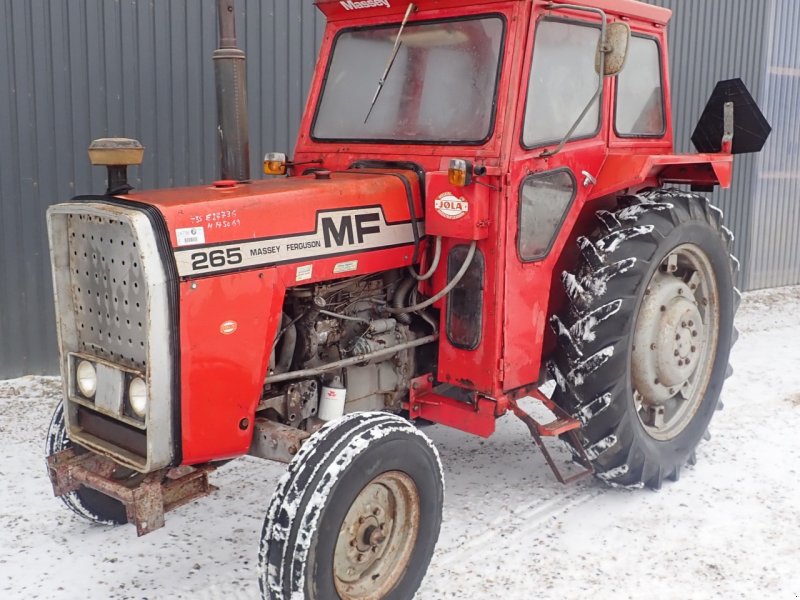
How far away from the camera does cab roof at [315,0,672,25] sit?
3.74 m

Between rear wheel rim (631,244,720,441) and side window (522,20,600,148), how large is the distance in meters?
0.91

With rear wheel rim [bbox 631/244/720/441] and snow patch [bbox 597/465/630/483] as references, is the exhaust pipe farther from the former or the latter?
snow patch [bbox 597/465/630/483]

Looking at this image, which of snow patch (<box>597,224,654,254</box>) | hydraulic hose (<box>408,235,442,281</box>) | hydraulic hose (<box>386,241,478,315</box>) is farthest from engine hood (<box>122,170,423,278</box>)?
snow patch (<box>597,224,654,254</box>)

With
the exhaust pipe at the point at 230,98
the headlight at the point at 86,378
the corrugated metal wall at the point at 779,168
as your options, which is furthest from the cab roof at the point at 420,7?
the corrugated metal wall at the point at 779,168

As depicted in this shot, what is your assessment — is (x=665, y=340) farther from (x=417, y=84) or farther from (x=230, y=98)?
(x=230, y=98)

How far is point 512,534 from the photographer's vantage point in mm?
3725

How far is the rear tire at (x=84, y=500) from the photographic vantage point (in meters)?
3.52

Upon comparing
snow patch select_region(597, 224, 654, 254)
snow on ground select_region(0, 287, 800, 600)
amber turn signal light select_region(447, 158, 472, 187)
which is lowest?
snow on ground select_region(0, 287, 800, 600)

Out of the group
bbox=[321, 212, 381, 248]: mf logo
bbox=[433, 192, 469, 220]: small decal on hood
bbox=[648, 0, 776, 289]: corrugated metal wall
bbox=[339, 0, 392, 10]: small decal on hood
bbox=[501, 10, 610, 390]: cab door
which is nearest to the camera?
bbox=[321, 212, 381, 248]: mf logo

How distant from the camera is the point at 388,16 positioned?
395 centimetres

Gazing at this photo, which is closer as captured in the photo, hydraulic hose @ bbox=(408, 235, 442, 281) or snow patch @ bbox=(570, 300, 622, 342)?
hydraulic hose @ bbox=(408, 235, 442, 281)

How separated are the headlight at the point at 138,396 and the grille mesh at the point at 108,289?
0.19 ft

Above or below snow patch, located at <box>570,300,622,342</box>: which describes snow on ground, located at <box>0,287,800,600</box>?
below

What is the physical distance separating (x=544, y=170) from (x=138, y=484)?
2125 mm
